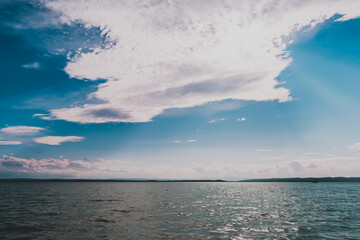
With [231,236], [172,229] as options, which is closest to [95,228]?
[172,229]

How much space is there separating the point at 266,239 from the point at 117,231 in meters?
15.4

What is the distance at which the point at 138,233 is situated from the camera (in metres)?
24.0

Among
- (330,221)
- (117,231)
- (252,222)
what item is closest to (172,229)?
(117,231)

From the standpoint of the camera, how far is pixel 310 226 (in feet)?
94.0

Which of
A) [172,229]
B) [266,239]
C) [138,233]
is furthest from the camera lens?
[172,229]

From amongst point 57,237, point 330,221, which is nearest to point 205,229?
point 57,237

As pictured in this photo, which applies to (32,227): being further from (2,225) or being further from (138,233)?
(138,233)

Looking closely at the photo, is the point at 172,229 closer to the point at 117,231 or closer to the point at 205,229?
the point at 205,229

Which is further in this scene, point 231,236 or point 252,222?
point 252,222

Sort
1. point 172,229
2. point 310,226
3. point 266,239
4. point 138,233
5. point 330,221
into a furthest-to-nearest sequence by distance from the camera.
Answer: point 330,221
point 310,226
point 172,229
point 138,233
point 266,239

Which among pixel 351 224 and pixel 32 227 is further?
pixel 351 224

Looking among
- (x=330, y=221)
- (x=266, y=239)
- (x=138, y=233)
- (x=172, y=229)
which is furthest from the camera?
(x=330, y=221)

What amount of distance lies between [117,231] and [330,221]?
1126 inches

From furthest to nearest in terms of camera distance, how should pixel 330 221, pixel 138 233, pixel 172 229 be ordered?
1. pixel 330 221
2. pixel 172 229
3. pixel 138 233
